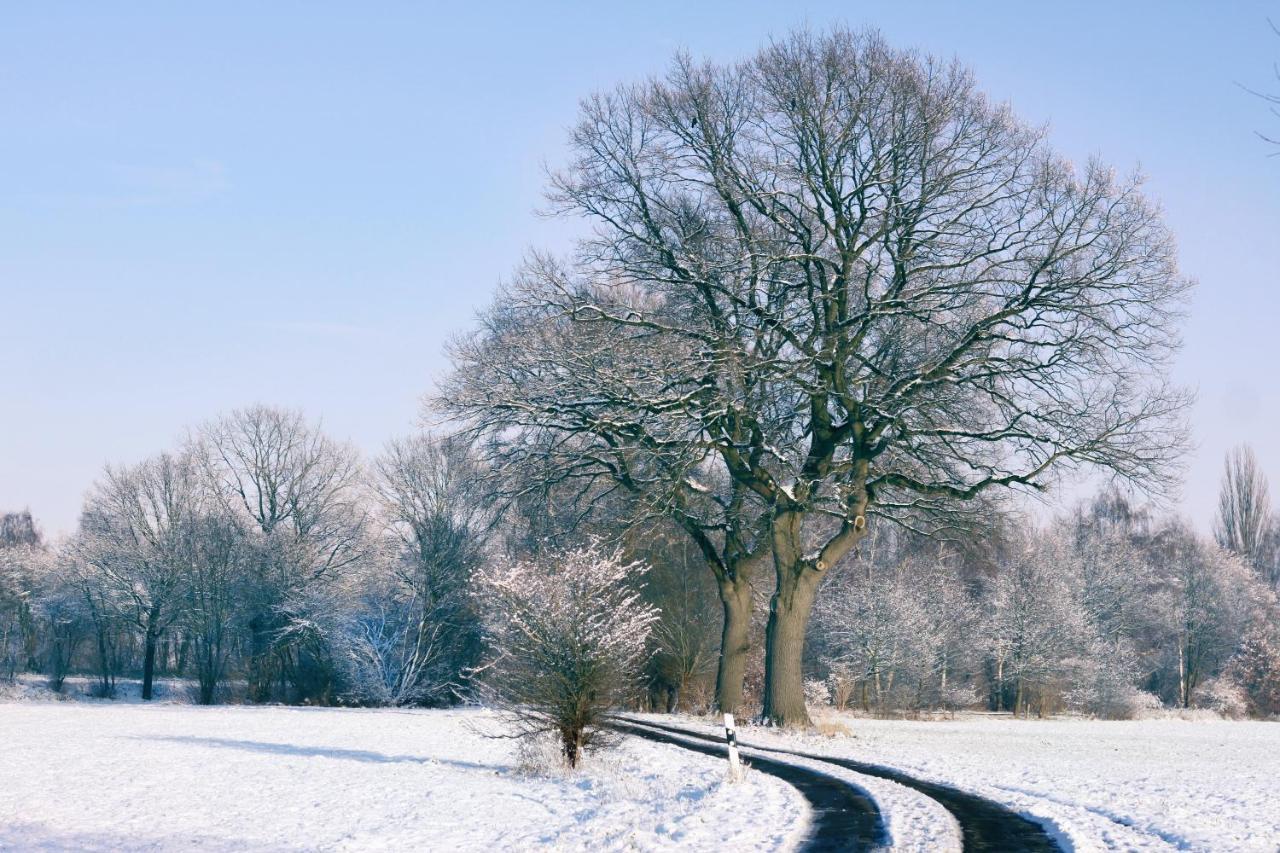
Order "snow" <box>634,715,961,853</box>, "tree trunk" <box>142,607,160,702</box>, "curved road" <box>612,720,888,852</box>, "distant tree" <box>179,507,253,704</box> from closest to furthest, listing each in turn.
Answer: "snow" <box>634,715,961,853</box> < "curved road" <box>612,720,888,852</box> < "distant tree" <box>179,507,253,704</box> < "tree trunk" <box>142,607,160,702</box>

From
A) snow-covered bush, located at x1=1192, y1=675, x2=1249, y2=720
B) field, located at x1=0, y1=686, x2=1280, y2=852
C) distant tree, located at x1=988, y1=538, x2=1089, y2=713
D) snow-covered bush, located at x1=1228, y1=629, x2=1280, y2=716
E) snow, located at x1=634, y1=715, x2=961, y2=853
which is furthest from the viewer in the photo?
snow-covered bush, located at x1=1228, y1=629, x2=1280, y2=716

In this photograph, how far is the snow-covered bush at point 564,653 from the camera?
17109mm

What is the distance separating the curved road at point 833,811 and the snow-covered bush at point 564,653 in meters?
0.90

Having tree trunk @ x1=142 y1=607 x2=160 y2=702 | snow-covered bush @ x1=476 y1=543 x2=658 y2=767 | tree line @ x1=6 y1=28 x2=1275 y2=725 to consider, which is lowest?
tree trunk @ x1=142 y1=607 x2=160 y2=702

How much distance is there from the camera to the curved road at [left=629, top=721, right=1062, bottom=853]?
988 centimetres

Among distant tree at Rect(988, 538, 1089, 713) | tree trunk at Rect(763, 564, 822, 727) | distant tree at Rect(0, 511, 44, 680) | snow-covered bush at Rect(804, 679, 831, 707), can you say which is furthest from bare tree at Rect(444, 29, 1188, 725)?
distant tree at Rect(0, 511, 44, 680)

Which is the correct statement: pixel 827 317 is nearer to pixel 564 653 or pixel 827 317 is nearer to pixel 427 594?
pixel 564 653

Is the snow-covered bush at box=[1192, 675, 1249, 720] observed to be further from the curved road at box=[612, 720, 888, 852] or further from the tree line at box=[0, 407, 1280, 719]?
the curved road at box=[612, 720, 888, 852]

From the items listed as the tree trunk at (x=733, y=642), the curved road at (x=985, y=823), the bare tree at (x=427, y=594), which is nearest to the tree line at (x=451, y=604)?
the bare tree at (x=427, y=594)

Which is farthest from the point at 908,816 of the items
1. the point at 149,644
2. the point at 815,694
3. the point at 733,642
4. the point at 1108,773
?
the point at 149,644

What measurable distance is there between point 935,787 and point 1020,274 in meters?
12.6

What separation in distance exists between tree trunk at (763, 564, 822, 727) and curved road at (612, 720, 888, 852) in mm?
6691

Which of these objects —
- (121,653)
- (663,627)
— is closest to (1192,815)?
(663,627)

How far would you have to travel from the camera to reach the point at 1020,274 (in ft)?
76.5
